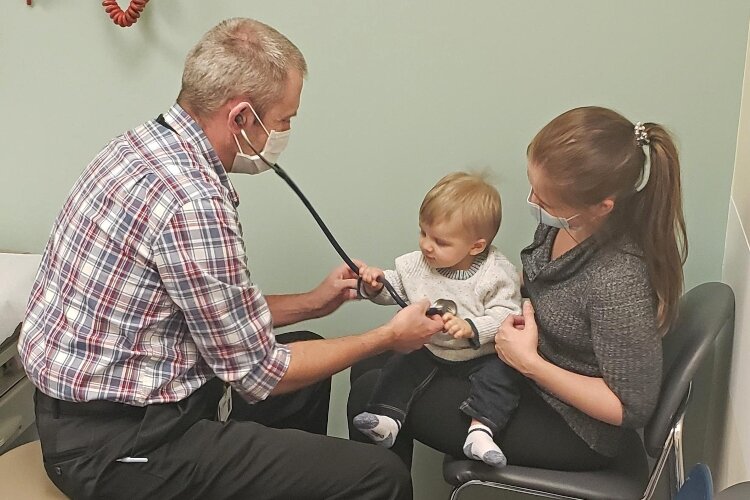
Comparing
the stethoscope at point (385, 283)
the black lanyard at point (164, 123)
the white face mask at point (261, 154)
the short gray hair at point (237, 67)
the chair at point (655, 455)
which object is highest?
the short gray hair at point (237, 67)

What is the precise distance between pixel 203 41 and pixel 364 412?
773 millimetres

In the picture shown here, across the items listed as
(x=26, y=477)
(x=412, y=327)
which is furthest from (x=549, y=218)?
(x=26, y=477)

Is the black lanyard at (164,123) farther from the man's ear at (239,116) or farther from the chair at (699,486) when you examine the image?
the chair at (699,486)

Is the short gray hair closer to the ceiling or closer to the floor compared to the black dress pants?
closer to the ceiling

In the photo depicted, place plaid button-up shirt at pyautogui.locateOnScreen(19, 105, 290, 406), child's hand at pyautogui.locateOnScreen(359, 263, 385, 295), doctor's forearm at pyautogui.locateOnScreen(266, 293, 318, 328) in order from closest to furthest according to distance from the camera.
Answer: plaid button-up shirt at pyautogui.locateOnScreen(19, 105, 290, 406), child's hand at pyautogui.locateOnScreen(359, 263, 385, 295), doctor's forearm at pyautogui.locateOnScreen(266, 293, 318, 328)

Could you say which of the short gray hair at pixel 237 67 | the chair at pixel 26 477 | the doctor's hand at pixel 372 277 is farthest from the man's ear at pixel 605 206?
the chair at pixel 26 477

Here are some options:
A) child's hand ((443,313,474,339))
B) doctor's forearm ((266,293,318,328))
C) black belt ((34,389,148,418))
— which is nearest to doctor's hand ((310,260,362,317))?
doctor's forearm ((266,293,318,328))

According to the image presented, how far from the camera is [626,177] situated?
1.47 metres

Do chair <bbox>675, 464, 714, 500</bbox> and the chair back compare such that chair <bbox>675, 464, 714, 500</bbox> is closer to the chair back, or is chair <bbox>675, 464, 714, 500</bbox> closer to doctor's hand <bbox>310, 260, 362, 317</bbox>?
the chair back

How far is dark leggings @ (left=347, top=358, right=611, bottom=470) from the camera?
1574 millimetres

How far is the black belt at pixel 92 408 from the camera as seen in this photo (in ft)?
4.80

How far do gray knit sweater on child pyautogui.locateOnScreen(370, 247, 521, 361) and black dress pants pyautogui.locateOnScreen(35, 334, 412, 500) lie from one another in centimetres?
26

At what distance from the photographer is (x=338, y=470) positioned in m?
1.52

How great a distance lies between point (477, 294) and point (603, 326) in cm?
30
